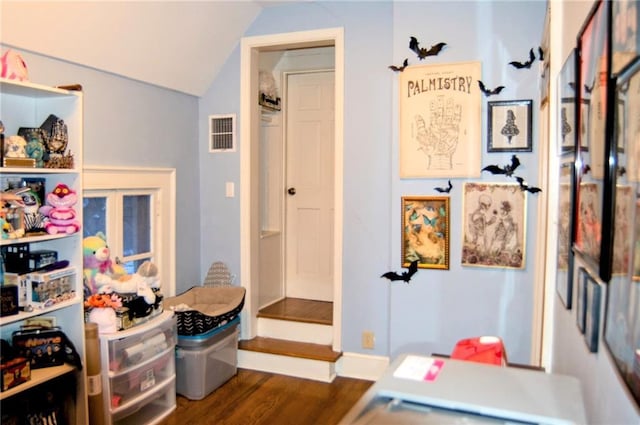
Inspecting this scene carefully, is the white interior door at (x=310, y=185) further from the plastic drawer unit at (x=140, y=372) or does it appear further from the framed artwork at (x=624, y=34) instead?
the framed artwork at (x=624, y=34)

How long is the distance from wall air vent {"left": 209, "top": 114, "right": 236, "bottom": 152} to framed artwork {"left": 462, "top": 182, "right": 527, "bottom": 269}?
1.67 meters

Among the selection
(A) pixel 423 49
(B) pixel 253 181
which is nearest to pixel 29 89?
(B) pixel 253 181

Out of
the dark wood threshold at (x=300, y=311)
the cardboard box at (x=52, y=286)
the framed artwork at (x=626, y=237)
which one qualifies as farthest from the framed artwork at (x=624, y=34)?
the dark wood threshold at (x=300, y=311)

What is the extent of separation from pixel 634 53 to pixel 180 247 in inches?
126

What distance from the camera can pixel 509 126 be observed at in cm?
288

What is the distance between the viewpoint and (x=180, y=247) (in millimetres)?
3625

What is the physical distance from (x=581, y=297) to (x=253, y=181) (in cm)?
273

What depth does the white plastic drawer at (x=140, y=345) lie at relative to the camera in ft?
8.34

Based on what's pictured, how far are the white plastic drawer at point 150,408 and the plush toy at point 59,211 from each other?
950 millimetres

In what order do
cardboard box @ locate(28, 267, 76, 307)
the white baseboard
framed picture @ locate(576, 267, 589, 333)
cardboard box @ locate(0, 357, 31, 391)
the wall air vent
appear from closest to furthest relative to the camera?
framed picture @ locate(576, 267, 589, 333) < cardboard box @ locate(0, 357, 31, 391) < cardboard box @ locate(28, 267, 76, 307) < the white baseboard < the wall air vent

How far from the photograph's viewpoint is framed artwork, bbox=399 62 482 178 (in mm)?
2949

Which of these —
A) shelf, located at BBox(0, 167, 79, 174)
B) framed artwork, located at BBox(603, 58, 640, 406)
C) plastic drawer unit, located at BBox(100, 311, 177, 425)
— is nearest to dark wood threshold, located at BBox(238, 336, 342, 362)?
plastic drawer unit, located at BBox(100, 311, 177, 425)

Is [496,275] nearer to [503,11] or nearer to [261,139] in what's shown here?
[503,11]

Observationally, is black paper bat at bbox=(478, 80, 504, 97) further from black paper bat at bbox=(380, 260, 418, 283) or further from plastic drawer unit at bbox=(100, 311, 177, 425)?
plastic drawer unit at bbox=(100, 311, 177, 425)
